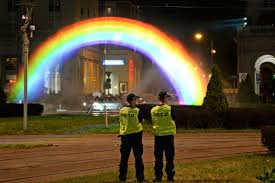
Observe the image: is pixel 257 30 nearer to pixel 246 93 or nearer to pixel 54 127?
pixel 246 93

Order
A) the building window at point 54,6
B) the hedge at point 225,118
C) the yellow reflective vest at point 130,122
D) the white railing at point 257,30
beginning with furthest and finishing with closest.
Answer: the building window at point 54,6, the white railing at point 257,30, the hedge at point 225,118, the yellow reflective vest at point 130,122

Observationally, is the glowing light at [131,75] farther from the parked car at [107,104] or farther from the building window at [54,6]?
the parked car at [107,104]

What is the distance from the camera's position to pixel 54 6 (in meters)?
92.1

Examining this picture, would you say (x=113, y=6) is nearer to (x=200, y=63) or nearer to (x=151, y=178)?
(x=200, y=63)

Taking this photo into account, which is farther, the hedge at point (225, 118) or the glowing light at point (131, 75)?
the glowing light at point (131, 75)

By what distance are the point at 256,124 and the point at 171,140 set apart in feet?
62.5

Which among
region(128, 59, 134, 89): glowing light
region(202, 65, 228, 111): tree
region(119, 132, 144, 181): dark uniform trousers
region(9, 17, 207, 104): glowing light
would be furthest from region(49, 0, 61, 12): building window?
region(119, 132, 144, 181): dark uniform trousers

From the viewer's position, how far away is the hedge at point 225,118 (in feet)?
99.5

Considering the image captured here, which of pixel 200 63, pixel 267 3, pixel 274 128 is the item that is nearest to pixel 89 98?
pixel 267 3

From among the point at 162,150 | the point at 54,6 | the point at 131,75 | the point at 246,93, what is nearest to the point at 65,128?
the point at 162,150

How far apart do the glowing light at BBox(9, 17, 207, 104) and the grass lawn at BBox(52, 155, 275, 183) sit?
5460 cm

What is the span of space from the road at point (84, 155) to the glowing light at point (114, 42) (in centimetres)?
4765

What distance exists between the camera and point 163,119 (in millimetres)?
13133

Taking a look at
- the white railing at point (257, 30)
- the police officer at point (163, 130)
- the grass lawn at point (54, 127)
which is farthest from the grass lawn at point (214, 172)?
the white railing at point (257, 30)
